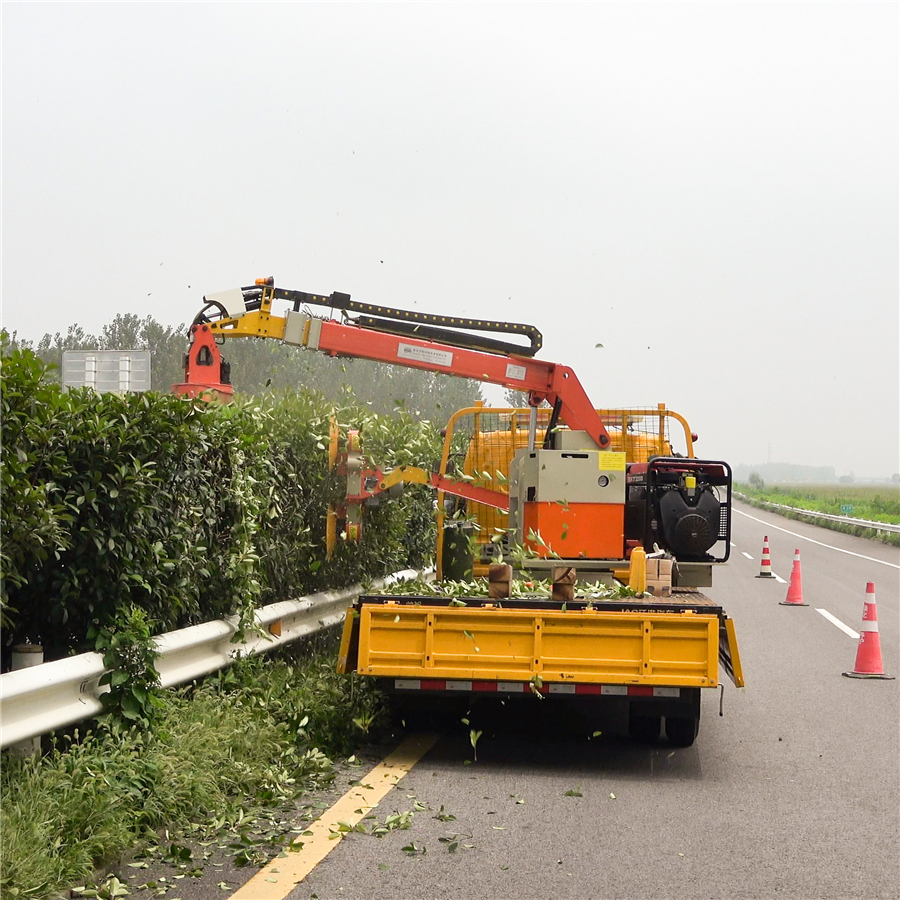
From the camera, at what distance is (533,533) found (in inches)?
406

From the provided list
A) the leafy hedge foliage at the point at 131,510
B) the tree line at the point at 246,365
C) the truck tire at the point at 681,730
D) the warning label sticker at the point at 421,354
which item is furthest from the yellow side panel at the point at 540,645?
the tree line at the point at 246,365

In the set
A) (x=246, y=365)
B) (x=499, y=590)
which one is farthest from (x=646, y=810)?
(x=246, y=365)

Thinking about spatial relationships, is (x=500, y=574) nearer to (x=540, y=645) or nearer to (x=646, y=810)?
(x=540, y=645)

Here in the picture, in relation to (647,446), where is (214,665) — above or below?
below

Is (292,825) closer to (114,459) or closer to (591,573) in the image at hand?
(114,459)

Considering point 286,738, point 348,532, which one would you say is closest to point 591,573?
point 348,532

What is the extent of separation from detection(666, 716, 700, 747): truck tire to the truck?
2cm

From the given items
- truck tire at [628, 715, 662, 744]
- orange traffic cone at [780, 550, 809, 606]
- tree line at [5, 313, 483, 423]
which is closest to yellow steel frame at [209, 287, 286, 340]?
truck tire at [628, 715, 662, 744]

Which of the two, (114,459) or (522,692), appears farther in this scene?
(522,692)

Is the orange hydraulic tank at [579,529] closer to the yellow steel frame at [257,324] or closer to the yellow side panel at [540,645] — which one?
the yellow side panel at [540,645]

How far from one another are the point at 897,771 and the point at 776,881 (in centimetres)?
289

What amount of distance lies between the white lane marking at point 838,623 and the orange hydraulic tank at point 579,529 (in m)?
6.42

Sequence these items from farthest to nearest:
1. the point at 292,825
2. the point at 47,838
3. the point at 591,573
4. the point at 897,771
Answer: the point at 591,573 < the point at 897,771 < the point at 292,825 < the point at 47,838

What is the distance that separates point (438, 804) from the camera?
22.3 ft
